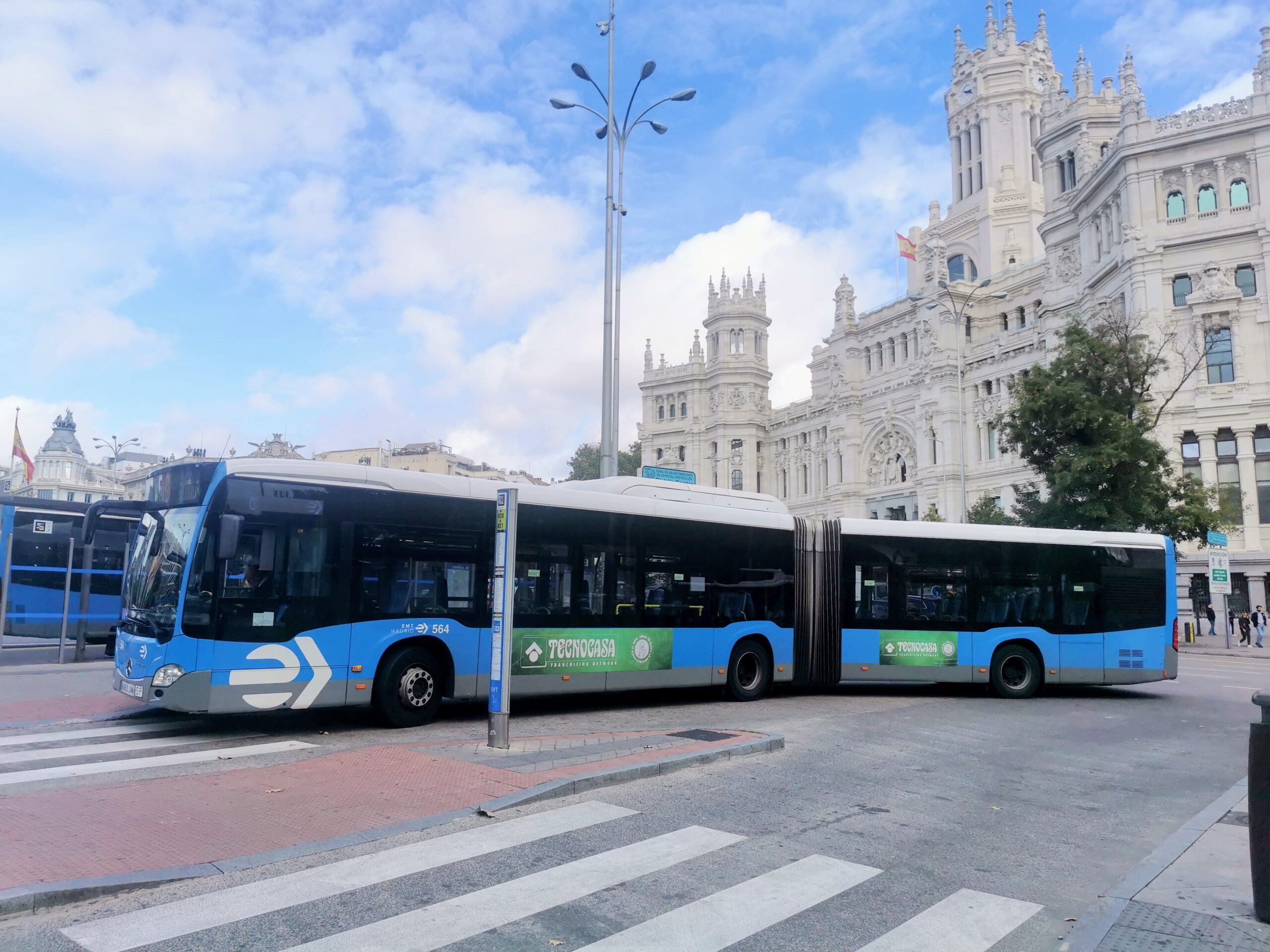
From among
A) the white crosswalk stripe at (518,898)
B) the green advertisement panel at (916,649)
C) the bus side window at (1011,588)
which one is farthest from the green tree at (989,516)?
the white crosswalk stripe at (518,898)

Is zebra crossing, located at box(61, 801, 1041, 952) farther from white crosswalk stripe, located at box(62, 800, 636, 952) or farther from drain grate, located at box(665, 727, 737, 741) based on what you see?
drain grate, located at box(665, 727, 737, 741)

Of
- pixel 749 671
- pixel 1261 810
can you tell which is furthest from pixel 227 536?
pixel 1261 810

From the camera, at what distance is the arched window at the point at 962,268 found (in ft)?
271

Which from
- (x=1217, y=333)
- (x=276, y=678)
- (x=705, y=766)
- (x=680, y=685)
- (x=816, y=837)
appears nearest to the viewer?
(x=816, y=837)

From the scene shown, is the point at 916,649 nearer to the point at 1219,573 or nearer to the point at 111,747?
the point at 111,747

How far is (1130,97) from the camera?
49.2 m

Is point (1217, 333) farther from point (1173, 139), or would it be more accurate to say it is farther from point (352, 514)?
point (352, 514)

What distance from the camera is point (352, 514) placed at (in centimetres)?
1122

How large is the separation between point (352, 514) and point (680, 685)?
5.72m

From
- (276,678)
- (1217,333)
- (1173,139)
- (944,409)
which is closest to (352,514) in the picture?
(276,678)

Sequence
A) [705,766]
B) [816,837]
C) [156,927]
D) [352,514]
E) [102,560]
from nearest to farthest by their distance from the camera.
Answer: [156,927], [816,837], [705,766], [352,514], [102,560]

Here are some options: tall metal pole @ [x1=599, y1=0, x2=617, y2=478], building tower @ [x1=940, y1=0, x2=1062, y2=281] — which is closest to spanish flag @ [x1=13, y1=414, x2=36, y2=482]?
tall metal pole @ [x1=599, y1=0, x2=617, y2=478]

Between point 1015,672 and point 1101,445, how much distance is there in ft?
63.7

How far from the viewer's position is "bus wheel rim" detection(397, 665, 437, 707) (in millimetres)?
11484
